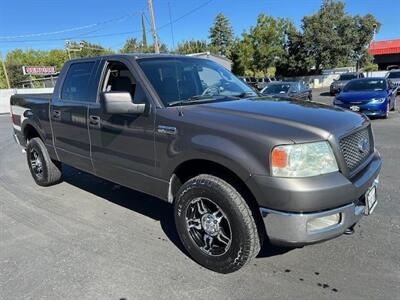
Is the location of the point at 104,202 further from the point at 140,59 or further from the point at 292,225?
the point at 292,225

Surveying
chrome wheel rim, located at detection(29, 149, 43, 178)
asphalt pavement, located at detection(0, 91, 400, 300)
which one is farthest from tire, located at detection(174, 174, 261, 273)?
chrome wheel rim, located at detection(29, 149, 43, 178)

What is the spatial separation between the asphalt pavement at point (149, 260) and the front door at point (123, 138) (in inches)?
24.3

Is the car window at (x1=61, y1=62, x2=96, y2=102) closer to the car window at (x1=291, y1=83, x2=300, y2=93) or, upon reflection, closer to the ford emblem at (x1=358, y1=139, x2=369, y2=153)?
the ford emblem at (x1=358, y1=139, x2=369, y2=153)

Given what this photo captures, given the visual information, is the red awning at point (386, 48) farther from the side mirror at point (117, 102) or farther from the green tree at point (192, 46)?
the side mirror at point (117, 102)

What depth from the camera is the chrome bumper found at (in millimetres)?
2686

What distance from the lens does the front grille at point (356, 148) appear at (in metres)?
2.93

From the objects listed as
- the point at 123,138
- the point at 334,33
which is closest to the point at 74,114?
the point at 123,138

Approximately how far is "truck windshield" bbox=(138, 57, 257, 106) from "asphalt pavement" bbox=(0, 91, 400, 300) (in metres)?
1.50

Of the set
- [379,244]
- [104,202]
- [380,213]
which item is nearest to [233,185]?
[379,244]

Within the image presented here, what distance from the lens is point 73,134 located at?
4676mm

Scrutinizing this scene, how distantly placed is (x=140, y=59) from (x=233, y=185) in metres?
1.82

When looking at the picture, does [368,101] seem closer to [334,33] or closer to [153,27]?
[153,27]

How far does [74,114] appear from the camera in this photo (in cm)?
457

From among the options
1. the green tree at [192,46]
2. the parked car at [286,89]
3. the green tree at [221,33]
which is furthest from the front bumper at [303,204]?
the green tree at [221,33]
